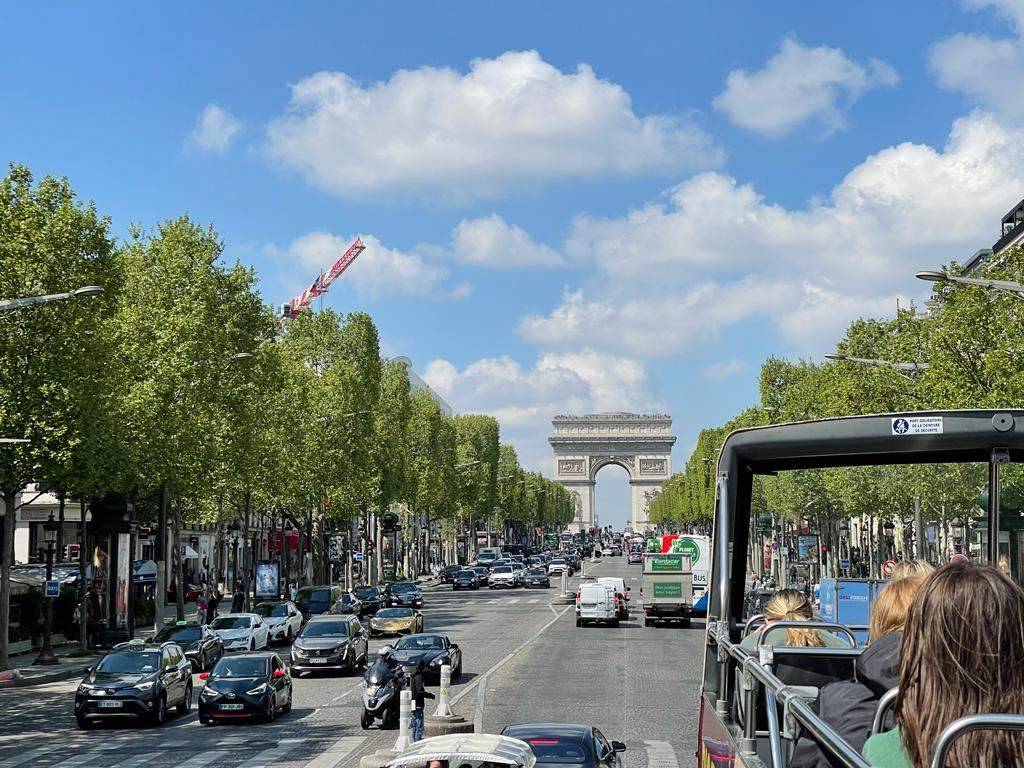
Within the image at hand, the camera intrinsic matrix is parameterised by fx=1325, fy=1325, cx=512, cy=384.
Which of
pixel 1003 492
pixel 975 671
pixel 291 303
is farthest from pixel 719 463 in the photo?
pixel 291 303

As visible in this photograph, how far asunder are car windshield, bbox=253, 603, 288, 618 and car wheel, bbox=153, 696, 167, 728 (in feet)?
69.2

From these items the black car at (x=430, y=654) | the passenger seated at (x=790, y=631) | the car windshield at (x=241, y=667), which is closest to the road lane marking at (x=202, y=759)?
the car windshield at (x=241, y=667)

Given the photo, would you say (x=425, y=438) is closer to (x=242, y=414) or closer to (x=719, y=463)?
(x=242, y=414)

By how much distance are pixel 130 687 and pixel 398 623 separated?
Result: 23.5 meters

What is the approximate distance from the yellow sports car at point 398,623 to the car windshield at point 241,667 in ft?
72.2

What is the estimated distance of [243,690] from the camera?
85.5ft

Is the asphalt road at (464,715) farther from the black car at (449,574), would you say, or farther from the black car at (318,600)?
the black car at (449,574)

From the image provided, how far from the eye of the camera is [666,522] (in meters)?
199

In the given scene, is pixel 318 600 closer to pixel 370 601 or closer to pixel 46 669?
pixel 370 601

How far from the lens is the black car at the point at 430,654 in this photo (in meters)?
31.1

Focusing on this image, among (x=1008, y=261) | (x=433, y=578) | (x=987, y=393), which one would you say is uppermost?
(x=1008, y=261)

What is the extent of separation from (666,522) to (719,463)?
19278cm

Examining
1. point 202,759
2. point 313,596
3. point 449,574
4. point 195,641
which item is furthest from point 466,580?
point 202,759

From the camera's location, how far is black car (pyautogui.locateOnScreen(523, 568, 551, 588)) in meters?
98.2
